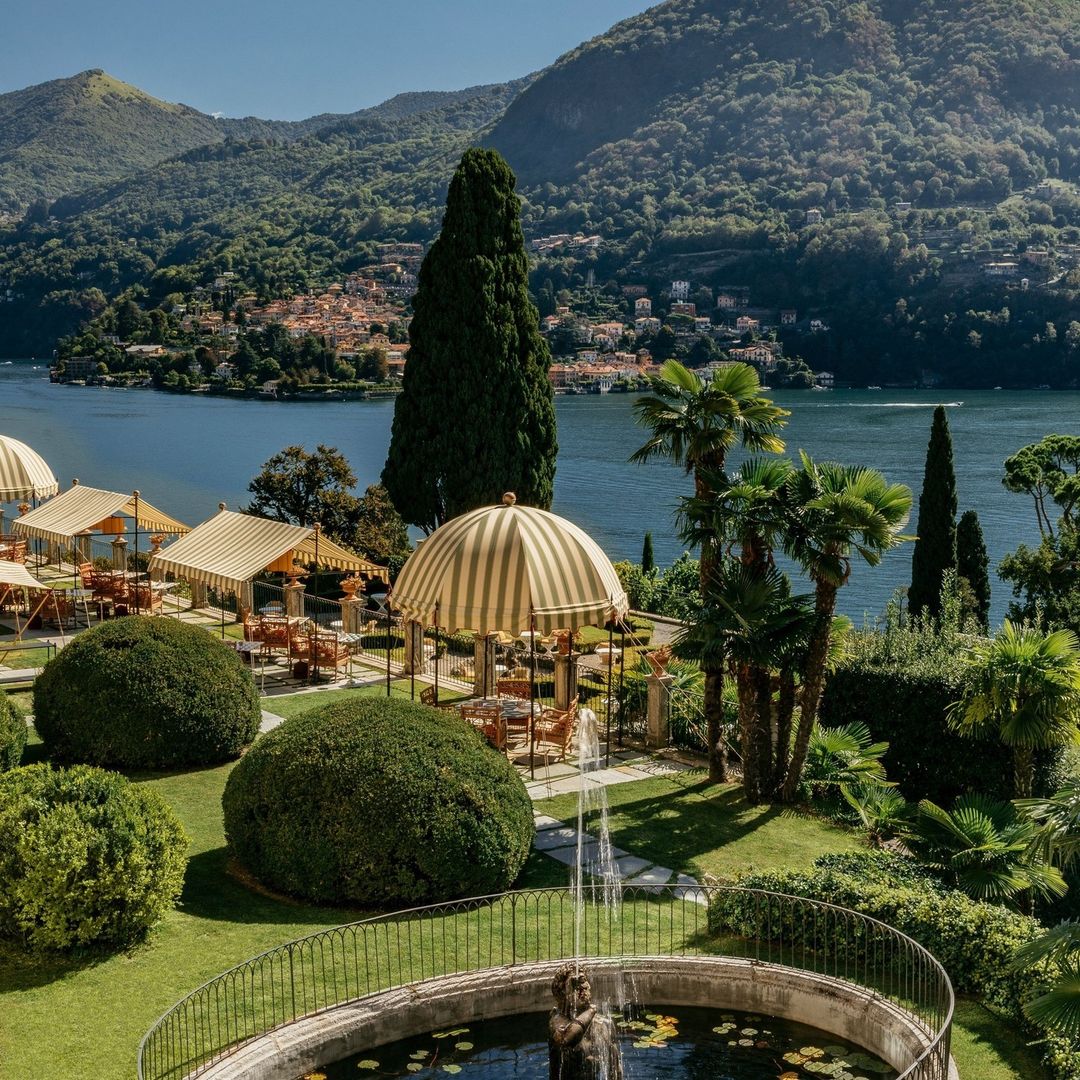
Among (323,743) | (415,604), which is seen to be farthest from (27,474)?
(323,743)

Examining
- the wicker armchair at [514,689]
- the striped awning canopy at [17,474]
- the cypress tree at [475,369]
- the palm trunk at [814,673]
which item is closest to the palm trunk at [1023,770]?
the palm trunk at [814,673]

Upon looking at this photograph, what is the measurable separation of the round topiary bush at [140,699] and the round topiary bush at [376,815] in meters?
3.20

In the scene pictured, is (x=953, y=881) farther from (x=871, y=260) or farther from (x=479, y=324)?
(x=871, y=260)

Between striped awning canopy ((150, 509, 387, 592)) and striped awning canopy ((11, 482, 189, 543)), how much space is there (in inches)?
104

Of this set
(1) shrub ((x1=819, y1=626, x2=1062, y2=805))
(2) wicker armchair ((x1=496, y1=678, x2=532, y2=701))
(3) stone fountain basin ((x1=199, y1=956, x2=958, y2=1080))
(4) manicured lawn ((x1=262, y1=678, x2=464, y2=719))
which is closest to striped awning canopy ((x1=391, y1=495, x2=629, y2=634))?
(2) wicker armchair ((x1=496, y1=678, x2=532, y2=701))

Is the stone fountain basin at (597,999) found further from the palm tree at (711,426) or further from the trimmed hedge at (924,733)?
the trimmed hedge at (924,733)

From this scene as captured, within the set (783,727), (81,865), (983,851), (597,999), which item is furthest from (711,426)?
(81,865)

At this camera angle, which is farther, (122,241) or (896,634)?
(122,241)

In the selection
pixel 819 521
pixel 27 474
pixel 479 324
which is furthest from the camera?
pixel 479 324

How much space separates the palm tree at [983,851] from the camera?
10281 millimetres

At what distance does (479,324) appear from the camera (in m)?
27.8

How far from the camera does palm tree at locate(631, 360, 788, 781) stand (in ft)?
45.8

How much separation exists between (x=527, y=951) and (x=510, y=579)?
592 cm

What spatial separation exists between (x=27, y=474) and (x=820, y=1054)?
21.6 metres
